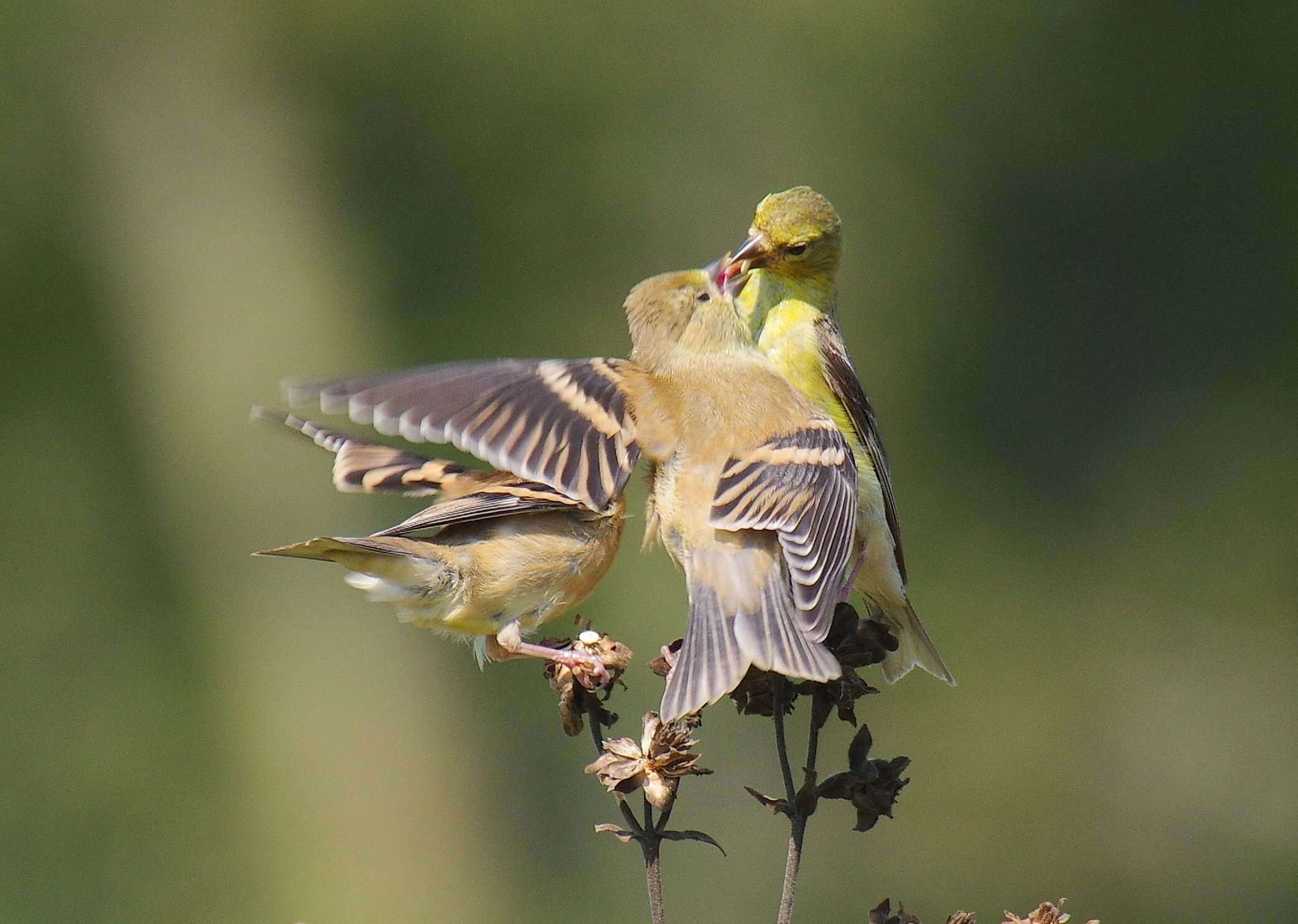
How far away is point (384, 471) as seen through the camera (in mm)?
3646

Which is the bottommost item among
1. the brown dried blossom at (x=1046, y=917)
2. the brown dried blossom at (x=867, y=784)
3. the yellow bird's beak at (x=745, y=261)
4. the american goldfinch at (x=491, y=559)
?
the brown dried blossom at (x=1046, y=917)

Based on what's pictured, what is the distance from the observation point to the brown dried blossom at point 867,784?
2.46m

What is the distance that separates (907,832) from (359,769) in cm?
341

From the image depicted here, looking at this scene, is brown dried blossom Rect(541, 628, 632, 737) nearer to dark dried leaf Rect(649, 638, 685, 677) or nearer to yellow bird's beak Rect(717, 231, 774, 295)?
dark dried leaf Rect(649, 638, 685, 677)

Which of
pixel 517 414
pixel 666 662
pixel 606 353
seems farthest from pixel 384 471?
pixel 606 353

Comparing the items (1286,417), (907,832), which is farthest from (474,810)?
(1286,417)

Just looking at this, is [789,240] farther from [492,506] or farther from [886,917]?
[886,917]

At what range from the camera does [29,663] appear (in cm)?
898

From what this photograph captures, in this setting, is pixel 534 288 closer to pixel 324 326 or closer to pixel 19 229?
pixel 324 326

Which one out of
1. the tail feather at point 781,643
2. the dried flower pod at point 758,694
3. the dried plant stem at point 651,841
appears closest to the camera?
the dried plant stem at point 651,841

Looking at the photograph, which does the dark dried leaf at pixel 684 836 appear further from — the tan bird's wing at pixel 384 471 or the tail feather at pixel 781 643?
the tan bird's wing at pixel 384 471

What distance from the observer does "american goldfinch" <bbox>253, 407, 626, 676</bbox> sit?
3.38m

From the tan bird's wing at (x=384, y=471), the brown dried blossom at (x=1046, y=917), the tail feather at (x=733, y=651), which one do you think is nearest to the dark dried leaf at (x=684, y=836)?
the tail feather at (x=733, y=651)

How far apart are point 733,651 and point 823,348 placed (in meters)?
1.49
